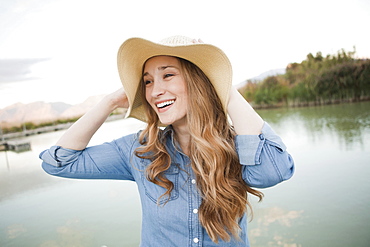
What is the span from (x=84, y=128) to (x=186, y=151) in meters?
0.45

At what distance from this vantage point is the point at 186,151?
1.22m

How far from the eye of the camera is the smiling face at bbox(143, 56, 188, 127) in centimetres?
111

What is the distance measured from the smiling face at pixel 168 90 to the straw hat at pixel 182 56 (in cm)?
4

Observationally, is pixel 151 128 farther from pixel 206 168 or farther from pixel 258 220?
pixel 258 220

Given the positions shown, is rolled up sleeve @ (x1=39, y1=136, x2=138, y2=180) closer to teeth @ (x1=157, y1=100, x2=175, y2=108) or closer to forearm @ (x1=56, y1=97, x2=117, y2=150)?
forearm @ (x1=56, y1=97, x2=117, y2=150)

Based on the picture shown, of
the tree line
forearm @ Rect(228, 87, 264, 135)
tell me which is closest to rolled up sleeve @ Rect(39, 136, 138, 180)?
forearm @ Rect(228, 87, 264, 135)

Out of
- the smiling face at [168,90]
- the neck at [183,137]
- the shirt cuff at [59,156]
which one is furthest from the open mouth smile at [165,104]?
the shirt cuff at [59,156]

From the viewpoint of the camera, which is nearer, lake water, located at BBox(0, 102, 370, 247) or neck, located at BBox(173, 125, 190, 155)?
neck, located at BBox(173, 125, 190, 155)

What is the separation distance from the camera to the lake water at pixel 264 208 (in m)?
2.84

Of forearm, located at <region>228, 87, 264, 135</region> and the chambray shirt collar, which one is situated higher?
forearm, located at <region>228, 87, 264, 135</region>

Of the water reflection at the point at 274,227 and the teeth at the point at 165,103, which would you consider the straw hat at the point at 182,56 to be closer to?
the teeth at the point at 165,103


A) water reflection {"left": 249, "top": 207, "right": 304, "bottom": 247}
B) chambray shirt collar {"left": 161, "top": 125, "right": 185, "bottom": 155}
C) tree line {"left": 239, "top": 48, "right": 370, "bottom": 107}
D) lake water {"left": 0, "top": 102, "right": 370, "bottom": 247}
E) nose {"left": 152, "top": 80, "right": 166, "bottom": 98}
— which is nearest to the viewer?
nose {"left": 152, "top": 80, "right": 166, "bottom": 98}

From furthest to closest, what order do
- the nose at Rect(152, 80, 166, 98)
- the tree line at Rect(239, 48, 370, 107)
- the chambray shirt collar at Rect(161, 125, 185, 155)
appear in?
the tree line at Rect(239, 48, 370, 107)
the chambray shirt collar at Rect(161, 125, 185, 155)
the nose at Rect(152, 80, 166, 98)

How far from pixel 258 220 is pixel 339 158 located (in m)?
2.71
